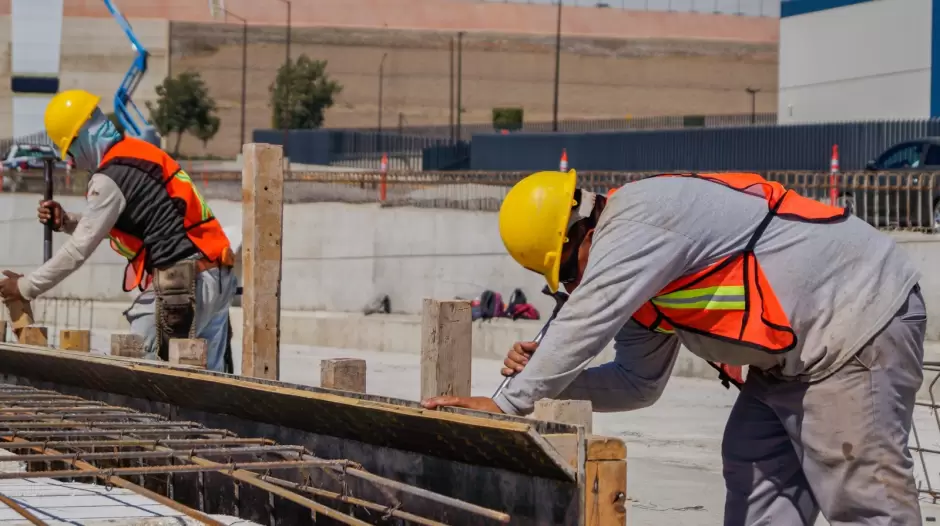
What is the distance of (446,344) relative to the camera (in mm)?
5824

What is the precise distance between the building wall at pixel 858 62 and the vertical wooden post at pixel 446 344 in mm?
28292

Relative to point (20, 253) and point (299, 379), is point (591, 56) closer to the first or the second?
point (20, 253)

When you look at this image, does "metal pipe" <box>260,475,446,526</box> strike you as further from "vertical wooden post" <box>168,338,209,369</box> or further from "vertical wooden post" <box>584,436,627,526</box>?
"vertical wooden post" <box>168,338,209,369</box>

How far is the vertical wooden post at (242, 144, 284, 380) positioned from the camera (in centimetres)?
→ 797

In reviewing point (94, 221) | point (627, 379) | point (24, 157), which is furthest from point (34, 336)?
point (24, 157)

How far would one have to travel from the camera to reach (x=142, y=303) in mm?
8781

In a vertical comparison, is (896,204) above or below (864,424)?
above

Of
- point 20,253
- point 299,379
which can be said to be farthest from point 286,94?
point 299,379

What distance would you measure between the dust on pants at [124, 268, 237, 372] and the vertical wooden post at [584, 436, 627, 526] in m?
4.84

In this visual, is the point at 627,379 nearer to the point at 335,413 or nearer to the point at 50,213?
the point at 335,413

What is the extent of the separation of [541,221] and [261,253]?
3911 millimetres

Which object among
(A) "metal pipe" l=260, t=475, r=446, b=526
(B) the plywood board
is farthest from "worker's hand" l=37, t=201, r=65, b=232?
(A) "metal pipe" l=260, t=475, r=446, b=526

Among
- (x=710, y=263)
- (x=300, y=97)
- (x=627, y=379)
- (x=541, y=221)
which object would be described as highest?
(x=300, y=97)

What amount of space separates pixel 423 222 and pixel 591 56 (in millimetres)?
87847
